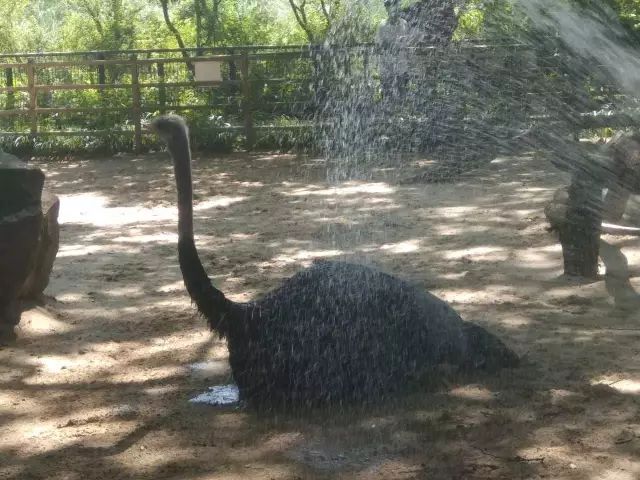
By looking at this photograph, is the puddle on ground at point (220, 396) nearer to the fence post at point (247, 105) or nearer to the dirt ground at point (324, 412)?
the dirt ground at point (324, 412)

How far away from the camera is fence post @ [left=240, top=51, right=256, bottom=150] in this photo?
15.6 m

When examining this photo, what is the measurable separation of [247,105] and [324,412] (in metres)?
11.6

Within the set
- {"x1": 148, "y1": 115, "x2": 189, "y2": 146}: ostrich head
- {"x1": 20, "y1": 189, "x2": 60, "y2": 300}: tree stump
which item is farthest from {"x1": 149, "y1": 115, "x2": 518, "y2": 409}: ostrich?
{"x1": 20, "y1": 189, "x2": 60, "y2": 300}: tree stump

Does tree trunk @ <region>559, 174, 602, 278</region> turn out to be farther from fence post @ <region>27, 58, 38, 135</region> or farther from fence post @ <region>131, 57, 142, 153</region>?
fence post @ <region>27, 58, 38, 135</region>

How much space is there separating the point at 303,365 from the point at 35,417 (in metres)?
1.23

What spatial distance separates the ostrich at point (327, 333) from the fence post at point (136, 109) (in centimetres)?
1111

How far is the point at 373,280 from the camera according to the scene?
4883 millimetres

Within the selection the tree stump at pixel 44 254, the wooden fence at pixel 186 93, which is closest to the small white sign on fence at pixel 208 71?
the wooden fence at pixel 186 93

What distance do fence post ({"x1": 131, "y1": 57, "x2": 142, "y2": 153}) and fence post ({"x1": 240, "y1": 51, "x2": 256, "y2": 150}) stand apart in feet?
5.30

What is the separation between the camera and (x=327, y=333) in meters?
4.66

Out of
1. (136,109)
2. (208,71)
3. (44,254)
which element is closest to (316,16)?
(208,71)

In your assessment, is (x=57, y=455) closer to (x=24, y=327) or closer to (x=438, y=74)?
(x=24, y=327)

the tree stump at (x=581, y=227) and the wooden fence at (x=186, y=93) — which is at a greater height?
the wooden fence at (x=186, y=93)

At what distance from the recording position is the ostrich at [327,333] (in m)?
4.57
